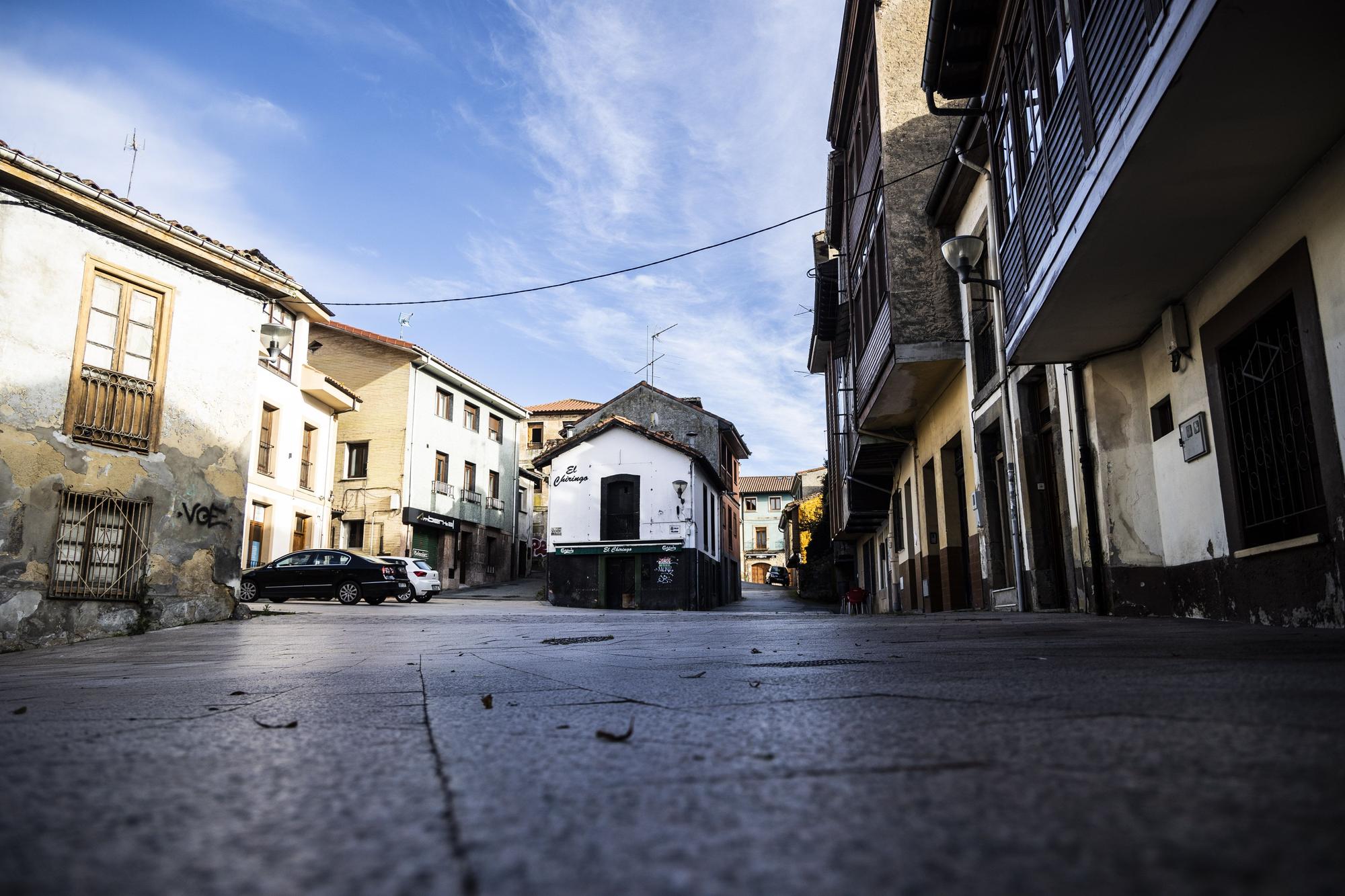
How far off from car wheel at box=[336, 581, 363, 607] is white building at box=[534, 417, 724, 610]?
9772 mm

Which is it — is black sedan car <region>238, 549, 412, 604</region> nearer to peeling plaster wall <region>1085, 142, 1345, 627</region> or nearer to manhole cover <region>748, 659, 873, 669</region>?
peeling plaster wall <region>1085, 142, 1345, 627</region>

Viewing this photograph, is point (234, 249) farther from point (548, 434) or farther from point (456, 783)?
point (548, 434)

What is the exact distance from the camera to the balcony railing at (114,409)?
9.86 meters

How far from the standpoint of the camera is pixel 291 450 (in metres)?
26.1

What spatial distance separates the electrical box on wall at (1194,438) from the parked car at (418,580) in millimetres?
19444

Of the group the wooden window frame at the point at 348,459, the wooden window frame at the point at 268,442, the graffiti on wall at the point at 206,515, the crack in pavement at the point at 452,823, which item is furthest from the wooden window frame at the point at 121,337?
the wooden window frame at the point at 348,459

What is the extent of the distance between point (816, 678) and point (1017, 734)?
140cm

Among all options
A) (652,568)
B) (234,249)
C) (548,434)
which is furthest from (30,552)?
(548,434)

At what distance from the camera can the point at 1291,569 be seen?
→ 561 centimetres

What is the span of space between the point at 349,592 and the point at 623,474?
39.7 ft

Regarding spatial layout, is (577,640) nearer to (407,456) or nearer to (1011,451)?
(1011,451)

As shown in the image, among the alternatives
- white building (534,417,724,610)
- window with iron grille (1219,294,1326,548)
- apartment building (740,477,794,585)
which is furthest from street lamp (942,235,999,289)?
apartment building (740,477,794,585)

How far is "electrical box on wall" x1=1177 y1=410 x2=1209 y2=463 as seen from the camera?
6.71 m

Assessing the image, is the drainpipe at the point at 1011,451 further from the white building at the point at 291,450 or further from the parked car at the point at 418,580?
the white building at the point at 291,450
